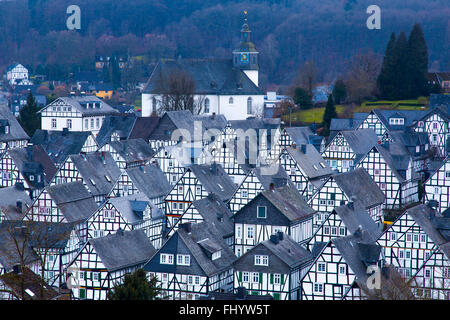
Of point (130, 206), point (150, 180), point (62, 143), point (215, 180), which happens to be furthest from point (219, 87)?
point (130, 206)

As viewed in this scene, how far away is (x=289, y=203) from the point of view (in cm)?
3878

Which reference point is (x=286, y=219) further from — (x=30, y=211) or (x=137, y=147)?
(x=137, y=147)

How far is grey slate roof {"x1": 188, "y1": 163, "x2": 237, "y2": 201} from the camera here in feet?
145

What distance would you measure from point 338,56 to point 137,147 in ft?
271

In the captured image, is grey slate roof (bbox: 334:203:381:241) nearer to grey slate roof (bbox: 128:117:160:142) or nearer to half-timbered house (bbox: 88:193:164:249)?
half-timbered house (bbox: 88:193:164:249)

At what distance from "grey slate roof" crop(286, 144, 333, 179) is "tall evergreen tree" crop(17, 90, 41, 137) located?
35266 mm

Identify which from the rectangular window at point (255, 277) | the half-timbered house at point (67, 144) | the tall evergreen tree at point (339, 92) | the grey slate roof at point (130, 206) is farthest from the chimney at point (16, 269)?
the tall evergreen tree at point (339, 92)

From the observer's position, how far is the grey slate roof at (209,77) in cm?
8600

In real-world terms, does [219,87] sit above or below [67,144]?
above

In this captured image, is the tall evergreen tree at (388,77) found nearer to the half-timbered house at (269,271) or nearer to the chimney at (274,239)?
the chimney at (274,239)

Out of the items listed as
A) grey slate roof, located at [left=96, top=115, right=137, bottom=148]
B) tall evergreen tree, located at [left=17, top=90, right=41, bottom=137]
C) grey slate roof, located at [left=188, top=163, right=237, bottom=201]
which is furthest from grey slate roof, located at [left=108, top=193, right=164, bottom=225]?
tall evergreen tree, located at [left=17, top=90, right=41, bottom=137]

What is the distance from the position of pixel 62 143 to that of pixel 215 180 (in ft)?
70.7

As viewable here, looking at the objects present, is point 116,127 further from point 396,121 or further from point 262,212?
point 262,212

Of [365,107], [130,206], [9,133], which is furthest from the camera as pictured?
[365,107]
